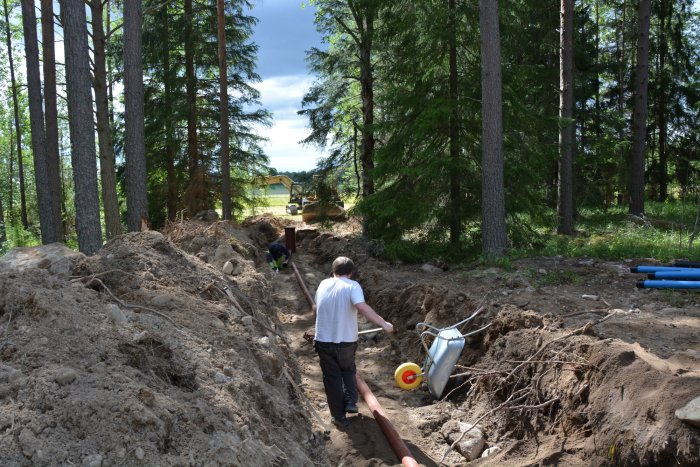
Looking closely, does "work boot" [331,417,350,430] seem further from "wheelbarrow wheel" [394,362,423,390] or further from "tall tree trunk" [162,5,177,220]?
"tall tree trunk" [162,5,177,220]

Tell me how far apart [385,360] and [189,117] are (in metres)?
16.9

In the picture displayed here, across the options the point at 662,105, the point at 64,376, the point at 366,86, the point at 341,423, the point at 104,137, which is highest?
the point at 662,105

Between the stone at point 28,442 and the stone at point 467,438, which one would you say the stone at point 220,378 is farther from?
the stone at point 467,438

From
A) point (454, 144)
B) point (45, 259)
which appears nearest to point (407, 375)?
point (45, 259)

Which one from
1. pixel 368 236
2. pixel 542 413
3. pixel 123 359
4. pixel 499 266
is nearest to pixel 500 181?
pixel 499 266

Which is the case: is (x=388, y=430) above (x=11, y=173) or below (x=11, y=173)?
below

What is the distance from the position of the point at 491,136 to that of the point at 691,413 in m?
8.10

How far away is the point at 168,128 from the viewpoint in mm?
21641

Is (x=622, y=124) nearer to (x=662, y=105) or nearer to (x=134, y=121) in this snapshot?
(x=662, y=105)

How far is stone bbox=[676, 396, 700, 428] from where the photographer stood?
406cm

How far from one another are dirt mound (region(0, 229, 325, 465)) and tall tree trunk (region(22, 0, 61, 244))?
509 inches

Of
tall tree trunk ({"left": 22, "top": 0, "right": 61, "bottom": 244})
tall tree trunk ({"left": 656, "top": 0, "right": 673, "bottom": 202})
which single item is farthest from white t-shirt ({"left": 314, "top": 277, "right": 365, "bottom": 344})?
tall tree trunk ({"left": 656, "top": 0, "right": 673, "bottom": 202})

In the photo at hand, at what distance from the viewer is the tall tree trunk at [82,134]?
1012cm

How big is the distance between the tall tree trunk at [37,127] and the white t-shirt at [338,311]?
1468 cm
